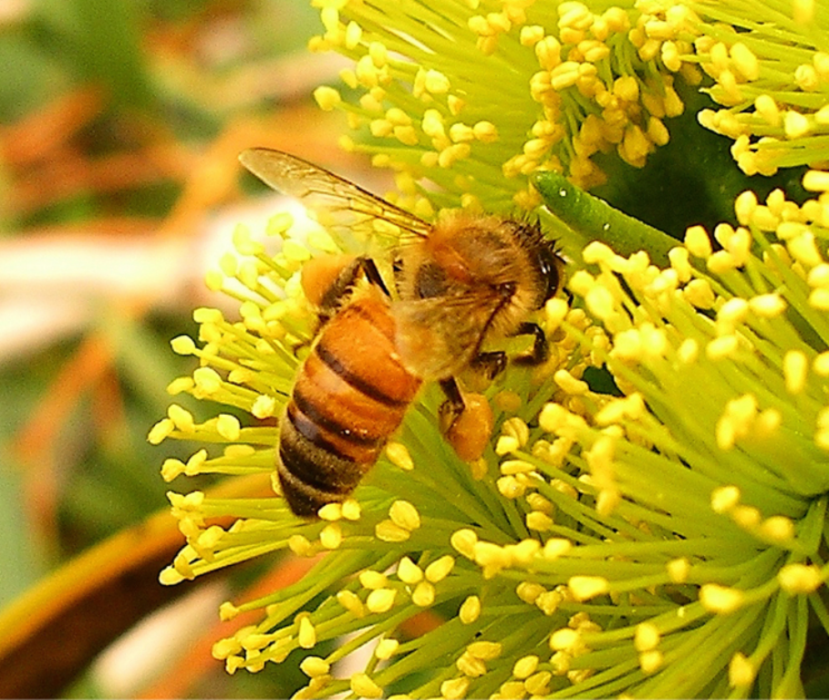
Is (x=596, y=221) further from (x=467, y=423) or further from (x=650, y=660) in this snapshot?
(x=650, y=660)

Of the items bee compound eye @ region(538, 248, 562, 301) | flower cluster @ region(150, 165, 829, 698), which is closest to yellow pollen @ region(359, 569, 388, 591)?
flower cluster @ region(150, 165, 829, 698)

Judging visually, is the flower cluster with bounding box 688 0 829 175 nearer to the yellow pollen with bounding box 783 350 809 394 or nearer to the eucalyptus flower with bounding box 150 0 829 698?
the eucalyptus flower with bounding box 150 0 829 698

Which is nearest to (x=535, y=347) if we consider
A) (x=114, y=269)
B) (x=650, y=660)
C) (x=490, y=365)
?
(x=490, y=365)

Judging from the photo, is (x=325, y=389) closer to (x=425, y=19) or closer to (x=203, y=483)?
(x=425, y=19)

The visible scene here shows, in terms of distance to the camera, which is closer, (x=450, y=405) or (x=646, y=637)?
(x=646, y=637)

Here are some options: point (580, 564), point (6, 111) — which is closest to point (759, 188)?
point (580, 564)

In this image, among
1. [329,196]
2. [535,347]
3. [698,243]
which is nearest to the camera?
[698,243]

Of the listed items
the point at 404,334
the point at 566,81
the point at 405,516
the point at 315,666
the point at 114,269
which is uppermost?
the point at 566,81
